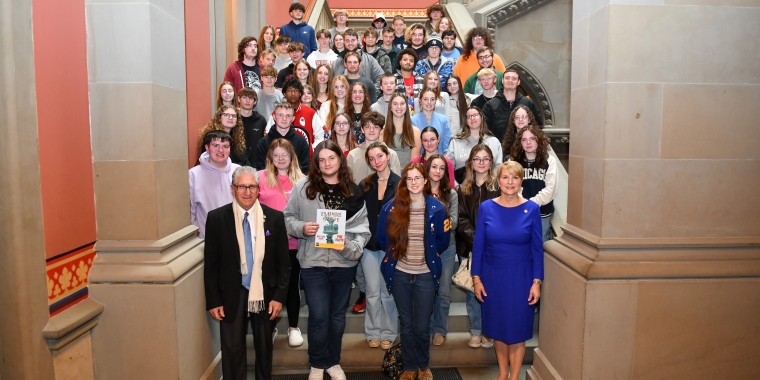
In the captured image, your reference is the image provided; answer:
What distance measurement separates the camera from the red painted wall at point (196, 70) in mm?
5719

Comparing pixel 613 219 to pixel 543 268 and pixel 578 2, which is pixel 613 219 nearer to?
pixel 543 268

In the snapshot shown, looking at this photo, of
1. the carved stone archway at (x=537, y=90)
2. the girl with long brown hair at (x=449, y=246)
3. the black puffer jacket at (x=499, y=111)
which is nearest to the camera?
the girl with long brown hair at (x=449, y=246)

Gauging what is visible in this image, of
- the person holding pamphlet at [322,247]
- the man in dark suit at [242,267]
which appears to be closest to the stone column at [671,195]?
the person holding pamphlet at [322,247]

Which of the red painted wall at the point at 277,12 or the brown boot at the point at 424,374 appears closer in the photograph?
the brown boot at the point at 424,374

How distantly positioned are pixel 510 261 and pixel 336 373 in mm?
1760

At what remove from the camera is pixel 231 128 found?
18.3 ft

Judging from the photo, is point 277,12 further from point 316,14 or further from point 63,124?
point 63,124

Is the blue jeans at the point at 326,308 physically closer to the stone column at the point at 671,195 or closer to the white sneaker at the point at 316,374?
the white sneaker at the point at 316,374

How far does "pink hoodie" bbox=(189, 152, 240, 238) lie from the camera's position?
470 centimetres

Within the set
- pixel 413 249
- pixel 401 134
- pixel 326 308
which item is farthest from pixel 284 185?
pixel 401 134

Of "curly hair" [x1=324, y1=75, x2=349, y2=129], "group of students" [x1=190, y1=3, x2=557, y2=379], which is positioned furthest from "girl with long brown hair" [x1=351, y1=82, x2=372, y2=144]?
"curly hair" [x1=324, y1=75, x2=349, y2=129]

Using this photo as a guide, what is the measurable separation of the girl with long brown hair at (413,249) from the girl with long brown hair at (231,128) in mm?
1819

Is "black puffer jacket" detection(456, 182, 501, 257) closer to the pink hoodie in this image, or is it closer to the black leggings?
the black leggings

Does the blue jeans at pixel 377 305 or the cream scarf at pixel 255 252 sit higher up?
the cream scarf at pixel 255 252
